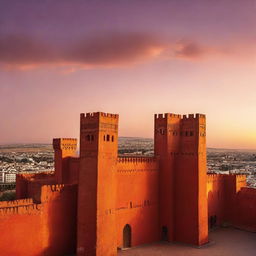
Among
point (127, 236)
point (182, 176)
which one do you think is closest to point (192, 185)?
point (182, 176)

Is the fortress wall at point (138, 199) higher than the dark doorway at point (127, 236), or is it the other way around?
the fortress wall at point (138, 199)

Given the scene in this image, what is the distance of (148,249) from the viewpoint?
81.8 ft

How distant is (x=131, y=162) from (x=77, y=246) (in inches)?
265

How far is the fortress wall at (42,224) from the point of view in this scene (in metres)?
20.0

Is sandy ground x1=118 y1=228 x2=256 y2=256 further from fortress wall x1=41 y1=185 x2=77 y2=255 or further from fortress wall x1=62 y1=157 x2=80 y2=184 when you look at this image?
fortress wall x1=62 y1=157 x2=80 y2=184

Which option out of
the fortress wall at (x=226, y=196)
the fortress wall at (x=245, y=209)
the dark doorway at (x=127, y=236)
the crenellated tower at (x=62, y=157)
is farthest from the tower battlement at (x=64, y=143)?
the fortress wall at (x=245, y=209)

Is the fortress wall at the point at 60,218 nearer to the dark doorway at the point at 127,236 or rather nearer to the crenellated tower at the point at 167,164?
the dark doorway at the point at 127,236

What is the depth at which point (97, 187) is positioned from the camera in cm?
2181

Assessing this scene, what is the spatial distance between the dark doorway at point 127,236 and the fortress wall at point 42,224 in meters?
3.59

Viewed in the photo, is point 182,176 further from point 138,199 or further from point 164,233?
point 164,233

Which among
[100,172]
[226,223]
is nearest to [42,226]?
[100,172]

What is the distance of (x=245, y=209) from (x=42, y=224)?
17689 mm

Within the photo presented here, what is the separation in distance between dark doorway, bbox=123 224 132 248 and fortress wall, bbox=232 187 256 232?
35.8 feet

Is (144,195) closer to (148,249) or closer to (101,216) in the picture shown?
(148,249)
